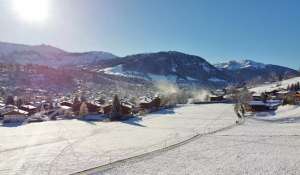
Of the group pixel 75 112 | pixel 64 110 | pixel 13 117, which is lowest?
pixel 13 117

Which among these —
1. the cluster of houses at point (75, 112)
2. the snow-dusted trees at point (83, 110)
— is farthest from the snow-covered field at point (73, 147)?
the snow-dusted trees at point (83, 110)

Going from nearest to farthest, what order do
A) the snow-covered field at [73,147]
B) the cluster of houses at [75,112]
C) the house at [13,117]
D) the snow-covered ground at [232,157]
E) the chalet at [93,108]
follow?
the snow-covered ground at [232,157], the snow-covered field at [73,147], the house at [13,117], the cluster of houses at [75,112], the chalet at [93,108]

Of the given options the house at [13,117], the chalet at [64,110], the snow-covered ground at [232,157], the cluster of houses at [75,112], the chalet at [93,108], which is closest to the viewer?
the snow-covered ground at [232,157]

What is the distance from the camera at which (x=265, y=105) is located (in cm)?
6856

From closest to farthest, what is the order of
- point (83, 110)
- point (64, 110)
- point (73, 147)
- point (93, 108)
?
point (73, 147) < point (83, 110) < point (93, 108) < point (64, 110)

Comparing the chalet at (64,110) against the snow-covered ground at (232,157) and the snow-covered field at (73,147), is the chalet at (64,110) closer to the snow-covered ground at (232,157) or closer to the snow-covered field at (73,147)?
the snow-covered field at (73,147)

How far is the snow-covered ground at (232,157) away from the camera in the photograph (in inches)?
997

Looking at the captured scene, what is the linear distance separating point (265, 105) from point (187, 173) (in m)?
48.8

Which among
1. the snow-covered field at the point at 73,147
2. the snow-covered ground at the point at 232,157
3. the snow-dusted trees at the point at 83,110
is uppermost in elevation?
the snow-dusted trees at the point at 83,110

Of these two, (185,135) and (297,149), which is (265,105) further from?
(297,149)

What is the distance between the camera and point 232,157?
95.9 ft

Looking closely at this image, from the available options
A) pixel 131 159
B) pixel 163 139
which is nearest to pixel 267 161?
pixel 131 159

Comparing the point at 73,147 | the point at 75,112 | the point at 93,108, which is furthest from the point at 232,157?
the point at 75,112

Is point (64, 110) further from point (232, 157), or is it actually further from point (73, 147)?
point (232, 157)
